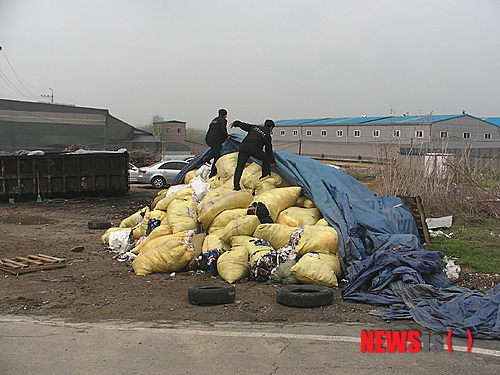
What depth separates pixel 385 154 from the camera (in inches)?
480

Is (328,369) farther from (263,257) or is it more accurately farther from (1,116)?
(1,116)

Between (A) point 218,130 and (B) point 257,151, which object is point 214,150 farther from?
(B) point 257,151

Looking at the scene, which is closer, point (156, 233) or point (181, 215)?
point (156, 233)

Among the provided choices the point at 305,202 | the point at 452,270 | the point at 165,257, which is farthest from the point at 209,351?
the point at 305,202

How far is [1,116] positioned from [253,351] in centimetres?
3230

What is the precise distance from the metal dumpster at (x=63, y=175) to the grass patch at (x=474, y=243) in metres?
12.0

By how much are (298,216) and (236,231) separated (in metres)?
1.10

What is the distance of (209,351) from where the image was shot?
4.18m

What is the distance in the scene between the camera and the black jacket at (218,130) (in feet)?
34.1

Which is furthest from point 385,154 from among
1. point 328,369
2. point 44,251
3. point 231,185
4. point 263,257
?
point 328,369

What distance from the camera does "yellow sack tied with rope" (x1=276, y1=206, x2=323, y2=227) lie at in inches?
300

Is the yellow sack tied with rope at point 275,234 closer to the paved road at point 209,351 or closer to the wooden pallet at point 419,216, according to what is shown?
the paved road at point 209,351

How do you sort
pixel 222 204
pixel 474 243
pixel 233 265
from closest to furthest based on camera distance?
1. pixel 233 265
2. pixel 222 204
3. pixel 474 243

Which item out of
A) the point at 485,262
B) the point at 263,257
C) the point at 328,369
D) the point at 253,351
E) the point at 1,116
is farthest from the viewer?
the point at 1,116
